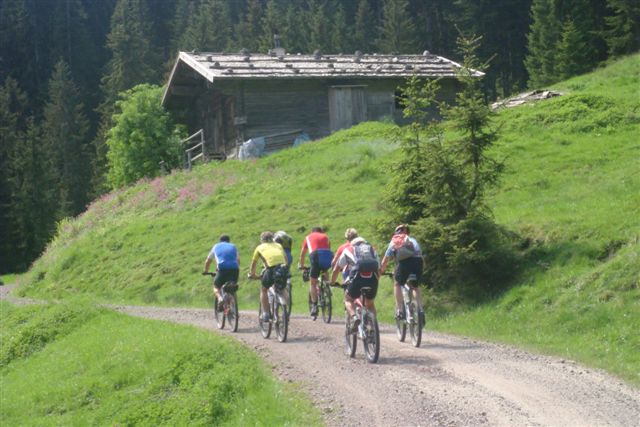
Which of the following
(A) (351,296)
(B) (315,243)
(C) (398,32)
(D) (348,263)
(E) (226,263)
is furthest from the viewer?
(C) (398,32)

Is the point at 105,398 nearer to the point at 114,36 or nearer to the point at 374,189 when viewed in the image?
the point at 374,189

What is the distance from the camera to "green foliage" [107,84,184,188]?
4850 centimetres

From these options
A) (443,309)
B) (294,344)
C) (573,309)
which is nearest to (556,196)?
(443,309)

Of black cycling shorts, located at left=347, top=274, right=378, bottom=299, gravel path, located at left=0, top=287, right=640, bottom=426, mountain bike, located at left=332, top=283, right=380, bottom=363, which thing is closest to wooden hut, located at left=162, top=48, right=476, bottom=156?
gravel path, located at left=0, top=287, right=640, bottom=426

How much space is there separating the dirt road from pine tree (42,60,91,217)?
61.5 m

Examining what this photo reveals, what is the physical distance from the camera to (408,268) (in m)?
14.8

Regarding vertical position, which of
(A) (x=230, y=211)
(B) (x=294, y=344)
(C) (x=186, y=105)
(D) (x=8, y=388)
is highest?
(C) (x=186, y=105)

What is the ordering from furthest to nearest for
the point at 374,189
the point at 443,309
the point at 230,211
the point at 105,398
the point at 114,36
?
1. the point at 114,36
2. the point at 230,211
3. the point at 374,189
4. the point at 443,309
5. the point at 105,398

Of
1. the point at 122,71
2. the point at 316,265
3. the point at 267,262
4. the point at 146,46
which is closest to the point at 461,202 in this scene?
the point at 316,265

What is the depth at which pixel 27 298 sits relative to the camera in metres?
32.1

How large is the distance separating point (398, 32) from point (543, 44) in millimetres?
16624

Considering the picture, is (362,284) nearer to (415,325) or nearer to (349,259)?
(349,259)

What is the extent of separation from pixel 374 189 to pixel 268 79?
41.7 feet

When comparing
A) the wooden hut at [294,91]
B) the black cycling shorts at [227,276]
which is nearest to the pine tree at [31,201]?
the wooden hut at [294,91]
